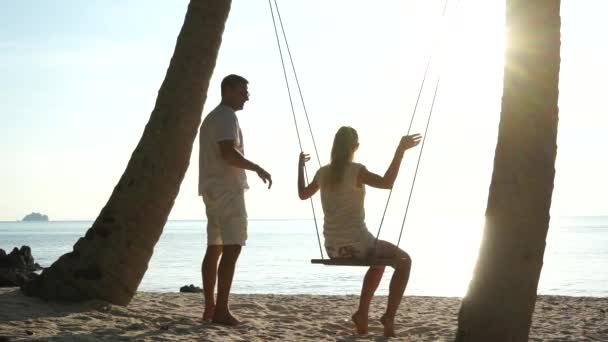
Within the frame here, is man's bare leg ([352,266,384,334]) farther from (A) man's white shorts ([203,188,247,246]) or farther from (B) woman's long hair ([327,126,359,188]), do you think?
(A) man's white shorts ([203,188,247,246])

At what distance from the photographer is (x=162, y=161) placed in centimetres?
866

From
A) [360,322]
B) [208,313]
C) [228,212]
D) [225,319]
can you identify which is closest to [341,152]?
[228,212]

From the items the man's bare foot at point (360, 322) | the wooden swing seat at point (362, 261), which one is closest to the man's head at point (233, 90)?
the wooden swing seat at point (362, 261)

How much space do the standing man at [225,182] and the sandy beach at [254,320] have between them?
1.67 ft

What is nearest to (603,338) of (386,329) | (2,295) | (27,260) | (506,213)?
(386,329)

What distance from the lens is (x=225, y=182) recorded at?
776 centimetres

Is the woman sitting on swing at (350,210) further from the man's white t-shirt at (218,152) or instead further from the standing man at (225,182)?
the man's white t-shirt at (218,152)

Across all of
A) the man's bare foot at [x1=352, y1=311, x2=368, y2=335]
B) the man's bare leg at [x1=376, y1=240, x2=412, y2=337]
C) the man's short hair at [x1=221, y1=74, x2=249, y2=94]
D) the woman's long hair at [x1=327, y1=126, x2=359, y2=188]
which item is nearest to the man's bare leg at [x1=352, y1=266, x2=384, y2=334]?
the man's bare foot at [x1=352, y1=311, x2=368, y2=335]

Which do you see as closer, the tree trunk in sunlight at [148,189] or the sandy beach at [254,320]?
the sandy beach at [254,320]

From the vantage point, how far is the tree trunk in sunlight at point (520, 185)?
5766mm

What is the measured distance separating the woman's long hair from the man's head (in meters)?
0.94

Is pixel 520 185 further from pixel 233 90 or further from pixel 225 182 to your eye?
pixel 233 90

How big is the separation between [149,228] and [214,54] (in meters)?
1.91

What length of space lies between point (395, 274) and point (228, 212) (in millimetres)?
1550
